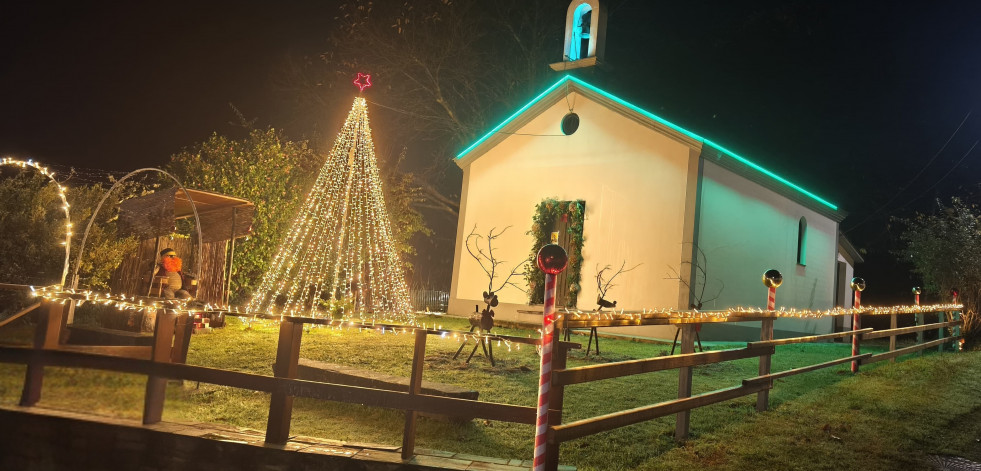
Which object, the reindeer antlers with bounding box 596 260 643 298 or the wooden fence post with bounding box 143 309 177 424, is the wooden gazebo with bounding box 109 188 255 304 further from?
the reindeer antlers with bounding box 596 260 643 298

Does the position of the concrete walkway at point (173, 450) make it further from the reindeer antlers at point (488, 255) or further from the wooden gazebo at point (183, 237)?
the reindeer antlers at point (488, 255)

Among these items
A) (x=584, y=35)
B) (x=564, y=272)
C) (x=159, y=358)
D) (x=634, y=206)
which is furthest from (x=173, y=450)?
(x=584, y=35)

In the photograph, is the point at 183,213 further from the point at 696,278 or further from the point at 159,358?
the point at 696,278

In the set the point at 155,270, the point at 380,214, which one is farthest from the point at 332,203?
the point at 155,270

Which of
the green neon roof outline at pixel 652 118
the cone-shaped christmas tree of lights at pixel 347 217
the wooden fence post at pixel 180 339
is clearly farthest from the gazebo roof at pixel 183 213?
the green neon roof outline at pixel 652 118

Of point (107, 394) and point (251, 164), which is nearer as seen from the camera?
point (107, 394)

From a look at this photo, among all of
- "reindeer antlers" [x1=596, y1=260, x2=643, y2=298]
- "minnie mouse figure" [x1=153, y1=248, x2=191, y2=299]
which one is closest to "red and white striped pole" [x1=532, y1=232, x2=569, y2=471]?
"minnie mouse figure" [x1=153, y1=248, x2=191, y2=299]

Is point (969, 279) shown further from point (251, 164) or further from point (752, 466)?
point (251, 164)

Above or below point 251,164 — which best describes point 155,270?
below

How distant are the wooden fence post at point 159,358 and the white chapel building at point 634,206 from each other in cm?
1091

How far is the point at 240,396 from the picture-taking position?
7.07m

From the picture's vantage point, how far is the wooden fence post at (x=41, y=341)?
17.9 feet

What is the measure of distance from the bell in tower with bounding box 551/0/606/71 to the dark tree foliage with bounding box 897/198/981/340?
1002 cm

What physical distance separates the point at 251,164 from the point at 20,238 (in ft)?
16.5
